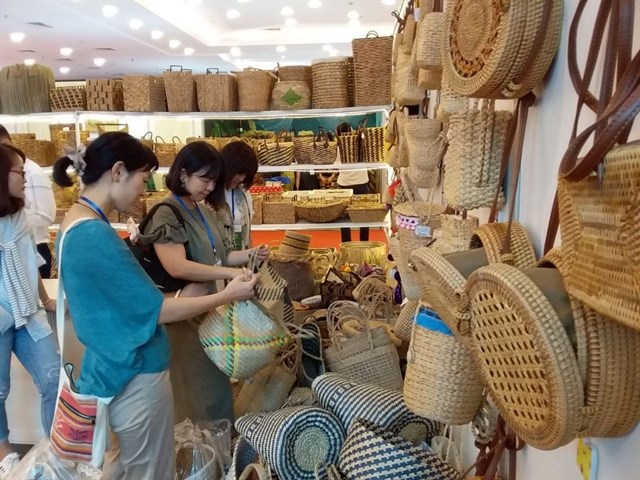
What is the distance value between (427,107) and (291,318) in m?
1.28

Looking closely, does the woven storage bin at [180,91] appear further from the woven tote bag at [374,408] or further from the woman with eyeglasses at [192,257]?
the woven tote bag at [374,408]

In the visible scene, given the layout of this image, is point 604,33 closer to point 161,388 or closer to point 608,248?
point 608,248

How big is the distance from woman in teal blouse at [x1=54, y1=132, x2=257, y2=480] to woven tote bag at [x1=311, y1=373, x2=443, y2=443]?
1.49 ft

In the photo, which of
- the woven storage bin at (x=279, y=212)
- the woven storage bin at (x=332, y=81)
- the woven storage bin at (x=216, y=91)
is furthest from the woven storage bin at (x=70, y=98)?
the woven storage bin at (x=332, y=81)

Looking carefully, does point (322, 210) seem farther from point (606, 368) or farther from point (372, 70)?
point (606, 368)

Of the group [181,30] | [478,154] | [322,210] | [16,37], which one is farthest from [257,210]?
[16,37]

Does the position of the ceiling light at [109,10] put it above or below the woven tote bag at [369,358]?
above

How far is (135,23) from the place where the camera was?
8.59m

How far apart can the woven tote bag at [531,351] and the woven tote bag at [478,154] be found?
1.44ft

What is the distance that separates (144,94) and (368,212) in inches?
89.9

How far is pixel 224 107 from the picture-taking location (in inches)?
203

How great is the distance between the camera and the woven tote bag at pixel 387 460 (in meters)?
1.34

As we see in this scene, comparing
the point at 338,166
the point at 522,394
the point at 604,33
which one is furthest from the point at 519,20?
the point at 338,166

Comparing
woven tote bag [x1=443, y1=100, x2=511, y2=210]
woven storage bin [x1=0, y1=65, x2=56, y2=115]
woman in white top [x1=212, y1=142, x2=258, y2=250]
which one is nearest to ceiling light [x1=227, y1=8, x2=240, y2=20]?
woven storage bin [x1=0, y1=65, x2=56, y2=115]
